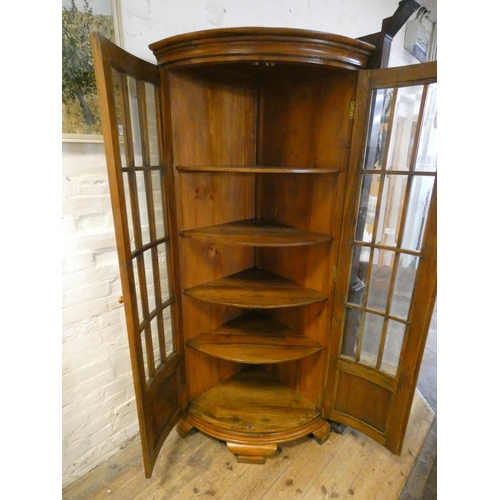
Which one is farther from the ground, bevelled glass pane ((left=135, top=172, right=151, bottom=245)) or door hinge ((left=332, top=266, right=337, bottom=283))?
bevelled glass pane ((left=135, top=172, right=151, bottom=245))

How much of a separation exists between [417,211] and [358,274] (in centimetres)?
36

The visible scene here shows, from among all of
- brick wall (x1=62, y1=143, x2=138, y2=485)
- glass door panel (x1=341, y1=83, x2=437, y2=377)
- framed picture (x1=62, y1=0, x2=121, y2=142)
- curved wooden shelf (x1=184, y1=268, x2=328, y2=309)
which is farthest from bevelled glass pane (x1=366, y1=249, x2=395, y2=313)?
framed picture (x1=62, y1=0, x2=121, y2=142)

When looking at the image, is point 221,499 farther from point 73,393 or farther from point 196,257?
point 196,257

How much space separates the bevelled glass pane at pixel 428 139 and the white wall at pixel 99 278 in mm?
918

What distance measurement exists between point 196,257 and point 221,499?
1059mm

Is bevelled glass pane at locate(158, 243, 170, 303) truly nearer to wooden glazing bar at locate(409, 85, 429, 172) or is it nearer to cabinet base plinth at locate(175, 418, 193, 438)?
cabinet base plinth at locate(175, 418, 193, 438)

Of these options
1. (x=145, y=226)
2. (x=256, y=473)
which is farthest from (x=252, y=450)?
(x=145, y=226)

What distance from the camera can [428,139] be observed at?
1.16 meters

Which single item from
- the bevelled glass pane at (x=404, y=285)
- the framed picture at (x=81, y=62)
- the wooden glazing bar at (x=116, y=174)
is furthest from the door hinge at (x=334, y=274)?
the framed picture at (x=81, y=62)

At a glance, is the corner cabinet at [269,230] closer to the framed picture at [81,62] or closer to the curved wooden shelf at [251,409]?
the curved wooden shelf at [251,409]

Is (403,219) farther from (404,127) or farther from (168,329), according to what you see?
(168,329)

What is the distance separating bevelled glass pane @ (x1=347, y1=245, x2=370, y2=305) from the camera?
136 centimetres

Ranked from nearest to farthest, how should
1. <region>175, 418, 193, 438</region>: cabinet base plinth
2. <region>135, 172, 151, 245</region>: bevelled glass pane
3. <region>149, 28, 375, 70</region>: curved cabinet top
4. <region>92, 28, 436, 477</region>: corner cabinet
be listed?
<region>149, 28, 375, 70</region>: curved cabinet top → <region>92, 28, 436, 477</region>: corner cabinet → <region>135, 172, 151, 245</region>: bevelled glass pane → <region>175, 418, 193, 438</region>: cabinet base plinth
